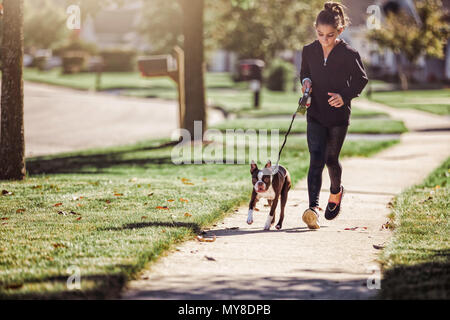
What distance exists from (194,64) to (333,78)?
7921mm

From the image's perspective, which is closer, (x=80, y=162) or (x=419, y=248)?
(x=419, y=248)

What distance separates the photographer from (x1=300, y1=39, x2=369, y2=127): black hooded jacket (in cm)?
666

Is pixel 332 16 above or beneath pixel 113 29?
beneath

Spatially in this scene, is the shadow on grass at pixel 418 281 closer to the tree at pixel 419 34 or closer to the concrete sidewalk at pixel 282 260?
the concrete sidewalk at pixel 282 260

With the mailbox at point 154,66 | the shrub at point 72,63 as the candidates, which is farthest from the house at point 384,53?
the mailbox at point 154,66

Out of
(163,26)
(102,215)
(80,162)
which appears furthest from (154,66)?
(163,26)

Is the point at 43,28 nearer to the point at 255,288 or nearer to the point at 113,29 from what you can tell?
the point at 113,29

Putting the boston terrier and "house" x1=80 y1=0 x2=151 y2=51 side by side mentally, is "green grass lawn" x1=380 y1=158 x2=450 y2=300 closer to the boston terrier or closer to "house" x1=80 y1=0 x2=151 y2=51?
the boston terrier


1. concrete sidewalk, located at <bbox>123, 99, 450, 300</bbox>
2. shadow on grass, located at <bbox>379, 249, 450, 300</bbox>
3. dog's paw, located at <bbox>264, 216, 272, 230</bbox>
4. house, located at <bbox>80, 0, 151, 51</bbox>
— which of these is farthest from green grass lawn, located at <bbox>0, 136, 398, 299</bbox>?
house, located at <bbox>80, 0, 151, 51</bbox>

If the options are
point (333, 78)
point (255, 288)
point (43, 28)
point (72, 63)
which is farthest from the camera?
point (43, 28)

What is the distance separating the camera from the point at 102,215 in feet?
23.5

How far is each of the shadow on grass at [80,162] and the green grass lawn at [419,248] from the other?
5.04 metres

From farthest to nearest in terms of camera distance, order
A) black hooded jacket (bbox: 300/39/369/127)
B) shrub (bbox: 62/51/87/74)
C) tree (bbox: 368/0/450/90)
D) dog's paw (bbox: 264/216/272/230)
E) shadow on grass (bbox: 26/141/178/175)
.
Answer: shrub (bbox: 62/51/87/74), tree (bbox: 368/0/450/90), shadow on grass (bbox: 26/141/178/175), dog's paw (bbox: 264/216/272/230), black hooded jacket (bbox: 300/39/369/127)

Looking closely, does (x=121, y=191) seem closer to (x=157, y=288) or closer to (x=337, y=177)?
(x=337, y=177)
